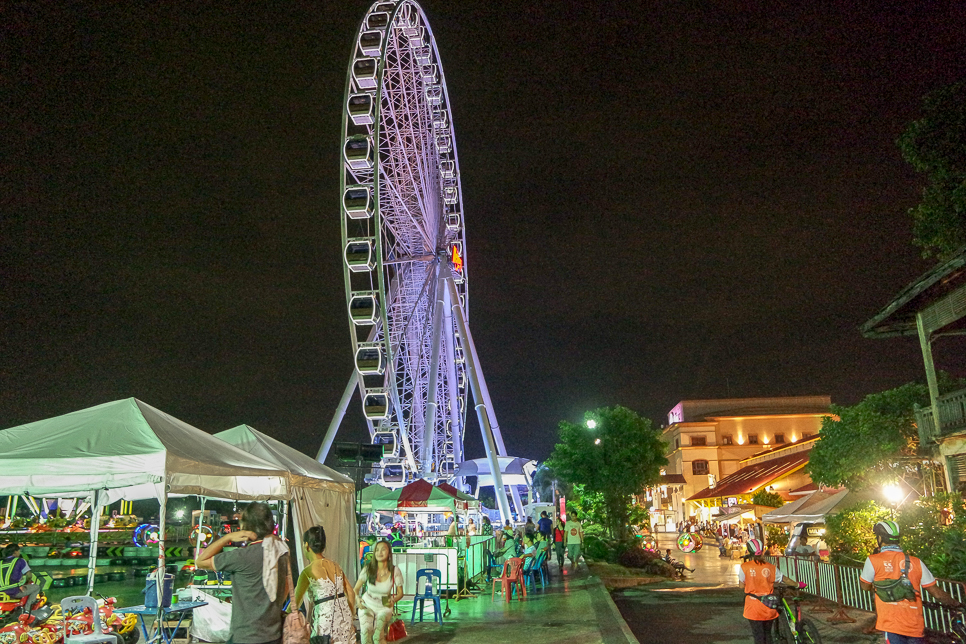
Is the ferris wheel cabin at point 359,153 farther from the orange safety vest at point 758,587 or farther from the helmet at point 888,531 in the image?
the helmet at point 888,531

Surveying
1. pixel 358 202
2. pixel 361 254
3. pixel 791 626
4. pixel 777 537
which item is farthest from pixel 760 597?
pixel 777 537

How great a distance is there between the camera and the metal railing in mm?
9430

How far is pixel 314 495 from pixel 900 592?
806cm

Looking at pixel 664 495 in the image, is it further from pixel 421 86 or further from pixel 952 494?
pixel 952 494

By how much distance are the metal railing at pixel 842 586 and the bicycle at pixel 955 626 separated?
0.09 m

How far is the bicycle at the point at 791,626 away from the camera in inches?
A: 316

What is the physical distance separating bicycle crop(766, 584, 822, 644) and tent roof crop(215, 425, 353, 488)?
20.7 ft

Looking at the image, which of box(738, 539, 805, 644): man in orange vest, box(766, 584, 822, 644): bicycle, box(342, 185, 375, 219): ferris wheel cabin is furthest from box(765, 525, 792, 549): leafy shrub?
box(738, 539, 805, 644): man in orange vest

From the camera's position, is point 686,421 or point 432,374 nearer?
point 432,374

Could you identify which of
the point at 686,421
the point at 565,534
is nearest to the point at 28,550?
the point at 565,534

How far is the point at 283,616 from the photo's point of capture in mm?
5430

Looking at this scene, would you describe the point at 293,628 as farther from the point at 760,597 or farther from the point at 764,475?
the point at 764,475

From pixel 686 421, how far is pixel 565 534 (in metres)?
64.1

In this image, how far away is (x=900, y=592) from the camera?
6297 mm
